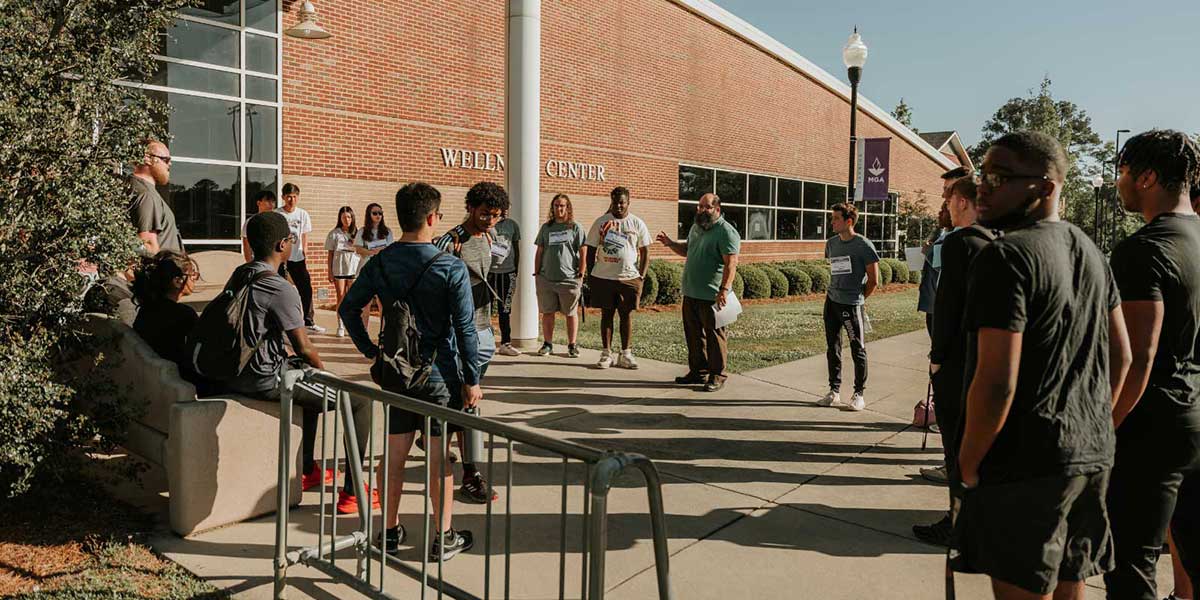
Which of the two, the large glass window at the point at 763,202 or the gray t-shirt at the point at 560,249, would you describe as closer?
the gray t-shirt at the point at 560,249

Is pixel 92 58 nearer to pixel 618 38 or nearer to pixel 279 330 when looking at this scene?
pixel 279 330

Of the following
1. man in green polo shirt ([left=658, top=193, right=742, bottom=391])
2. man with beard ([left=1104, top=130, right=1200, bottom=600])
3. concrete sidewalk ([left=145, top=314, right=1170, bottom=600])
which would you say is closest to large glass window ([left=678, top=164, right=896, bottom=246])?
man in green polo shirt ([left=658, top=193, right=742, bottom=391])

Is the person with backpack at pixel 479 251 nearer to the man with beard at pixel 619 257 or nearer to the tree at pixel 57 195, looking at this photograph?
the tree at pixel 57 195

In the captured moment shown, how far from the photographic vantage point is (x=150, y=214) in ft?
16.8

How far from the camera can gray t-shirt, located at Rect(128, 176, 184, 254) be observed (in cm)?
502

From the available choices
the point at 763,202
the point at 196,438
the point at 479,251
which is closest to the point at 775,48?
the point at 763,202

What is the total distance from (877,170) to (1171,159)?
61.4 feet

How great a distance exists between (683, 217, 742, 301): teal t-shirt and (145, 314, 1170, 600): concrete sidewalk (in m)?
0.99

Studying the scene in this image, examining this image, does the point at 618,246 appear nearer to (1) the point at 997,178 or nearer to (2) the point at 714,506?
(2) the point at 714,506

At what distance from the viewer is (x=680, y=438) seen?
6137mm

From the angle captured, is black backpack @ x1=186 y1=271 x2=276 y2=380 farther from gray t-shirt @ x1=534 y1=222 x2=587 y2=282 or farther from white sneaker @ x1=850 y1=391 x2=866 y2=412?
white sneaker @ x1=850 y1=391 x2=866 y2=412

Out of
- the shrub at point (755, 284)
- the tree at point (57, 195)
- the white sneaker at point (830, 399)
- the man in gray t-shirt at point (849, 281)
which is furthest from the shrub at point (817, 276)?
the tree at point (57, 195)

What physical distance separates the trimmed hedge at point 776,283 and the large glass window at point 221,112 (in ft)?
42.1

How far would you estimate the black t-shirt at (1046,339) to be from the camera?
223 centimetres
